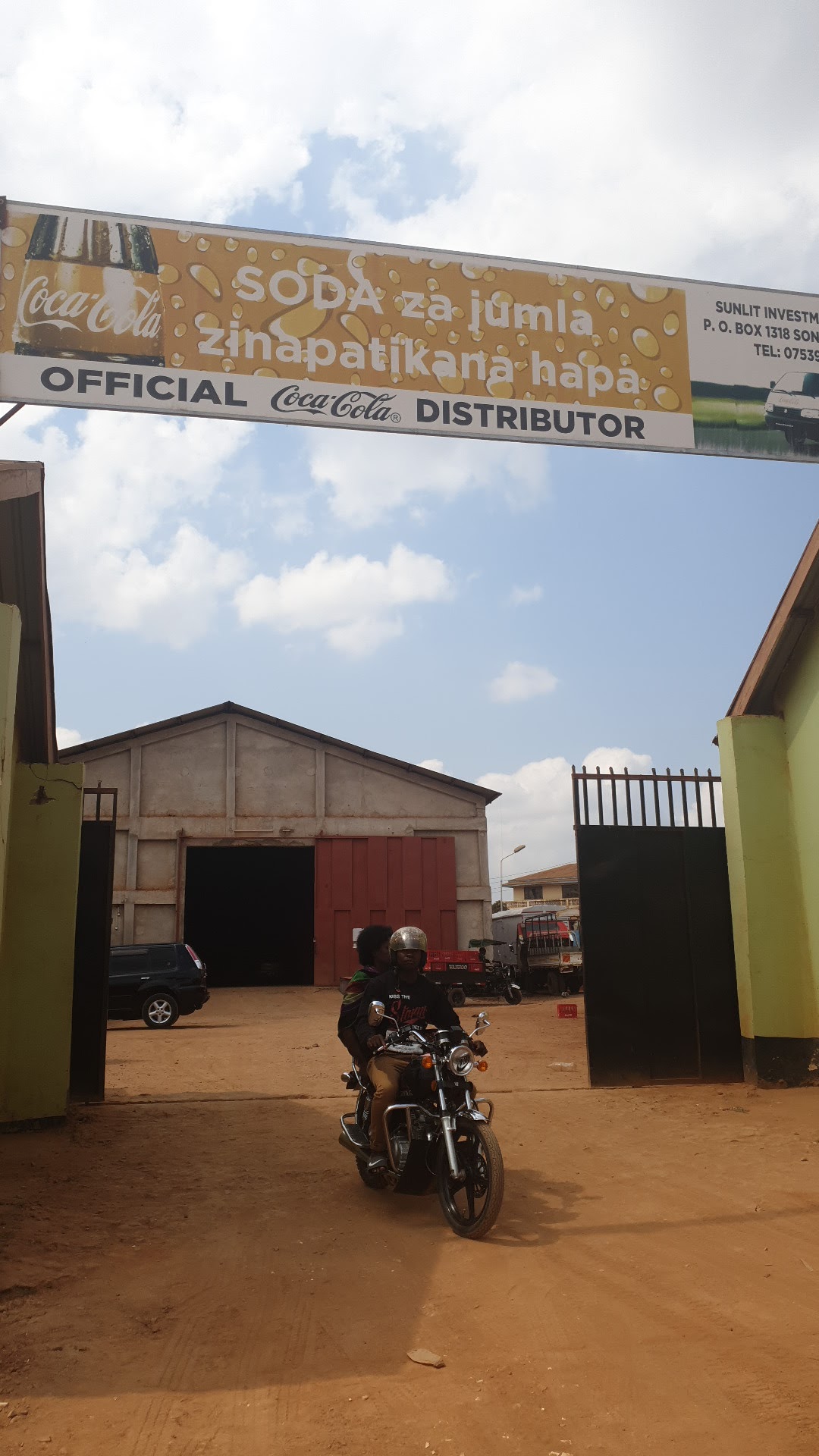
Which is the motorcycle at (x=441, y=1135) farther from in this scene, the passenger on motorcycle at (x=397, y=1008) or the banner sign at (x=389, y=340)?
the banner sign at (x=389, y=340)

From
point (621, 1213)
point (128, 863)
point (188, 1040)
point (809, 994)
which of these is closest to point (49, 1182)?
point (621, 1213)

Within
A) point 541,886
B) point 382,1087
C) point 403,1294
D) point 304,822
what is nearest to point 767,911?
point 382,1087

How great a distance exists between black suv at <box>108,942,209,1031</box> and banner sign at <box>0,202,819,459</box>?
1399 cm

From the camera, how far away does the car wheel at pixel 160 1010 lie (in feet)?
61.2

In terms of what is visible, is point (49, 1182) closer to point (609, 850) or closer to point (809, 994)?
point (609, 850)

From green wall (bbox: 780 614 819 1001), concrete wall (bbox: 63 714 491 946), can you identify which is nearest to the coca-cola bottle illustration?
green wall (bbox: 780 614 819 1001)

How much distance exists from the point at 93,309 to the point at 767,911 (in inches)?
315

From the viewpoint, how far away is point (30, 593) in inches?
318

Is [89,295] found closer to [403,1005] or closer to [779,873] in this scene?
[403,1005]

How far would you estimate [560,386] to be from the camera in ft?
23.8

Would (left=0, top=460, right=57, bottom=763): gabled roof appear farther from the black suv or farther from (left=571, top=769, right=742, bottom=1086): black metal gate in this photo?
the black suv

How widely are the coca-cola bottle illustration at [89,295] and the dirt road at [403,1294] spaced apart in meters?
5.30

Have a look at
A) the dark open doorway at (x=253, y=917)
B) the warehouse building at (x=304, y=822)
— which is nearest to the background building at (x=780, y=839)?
the warehouse building at (x=304, y=822)

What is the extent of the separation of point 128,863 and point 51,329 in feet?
66.9
